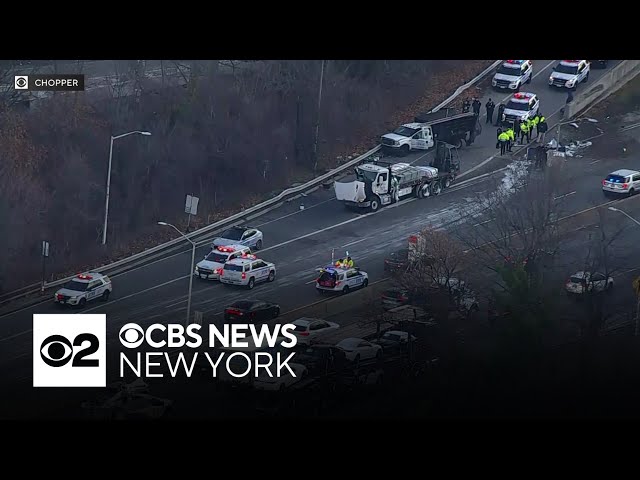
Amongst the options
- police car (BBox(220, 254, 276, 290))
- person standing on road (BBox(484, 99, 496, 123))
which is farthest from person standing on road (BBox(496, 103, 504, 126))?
police car (BBox(220, 254, 276, 290))

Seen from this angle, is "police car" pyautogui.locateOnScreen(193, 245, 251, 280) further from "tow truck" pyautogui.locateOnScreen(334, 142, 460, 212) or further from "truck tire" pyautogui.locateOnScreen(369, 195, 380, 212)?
"truck tire" pyautogui.locateOnScreen(369, 195, 380, 212)

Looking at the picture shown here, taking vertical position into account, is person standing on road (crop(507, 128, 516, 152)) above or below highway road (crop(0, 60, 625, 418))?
above

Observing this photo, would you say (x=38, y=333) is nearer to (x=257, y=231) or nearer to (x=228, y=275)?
(x=228, y=275)

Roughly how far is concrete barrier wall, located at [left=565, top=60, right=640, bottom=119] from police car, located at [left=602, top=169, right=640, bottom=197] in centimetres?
593

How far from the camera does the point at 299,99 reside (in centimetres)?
4134

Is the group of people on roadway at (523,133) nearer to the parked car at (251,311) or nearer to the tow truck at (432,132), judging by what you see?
the tow truck at (432,132)

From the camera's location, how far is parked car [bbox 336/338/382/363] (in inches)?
1219

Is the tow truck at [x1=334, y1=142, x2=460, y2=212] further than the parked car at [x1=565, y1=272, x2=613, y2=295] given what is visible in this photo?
Yes

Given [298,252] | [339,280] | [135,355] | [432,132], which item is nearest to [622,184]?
[432,132]

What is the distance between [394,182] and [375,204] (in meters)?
0.99

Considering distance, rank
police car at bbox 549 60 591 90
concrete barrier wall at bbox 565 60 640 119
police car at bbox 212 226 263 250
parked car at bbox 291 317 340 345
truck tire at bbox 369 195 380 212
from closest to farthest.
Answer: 1. parked car at bbox 291 317 340 345
2. police car at bbox 212 226 263 250
3. truck tire at bbox 369 195 380 212
4. concrete barrier wall at bbox 565 60 640 119
5. police car at bbox 549 60 591 90

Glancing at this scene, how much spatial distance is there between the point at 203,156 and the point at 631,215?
12.0m

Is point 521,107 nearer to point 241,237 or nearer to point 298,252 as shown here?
point 298,252

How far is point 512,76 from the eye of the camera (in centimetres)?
5016
